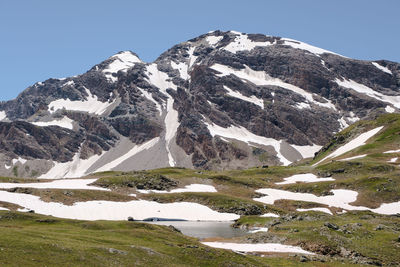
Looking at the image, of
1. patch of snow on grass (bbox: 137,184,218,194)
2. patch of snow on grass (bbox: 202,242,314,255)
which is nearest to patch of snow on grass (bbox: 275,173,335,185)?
patch of snow on grass (bbox: 137,184,218,194)

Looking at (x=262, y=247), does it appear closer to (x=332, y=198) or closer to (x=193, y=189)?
(x=332, y=198)

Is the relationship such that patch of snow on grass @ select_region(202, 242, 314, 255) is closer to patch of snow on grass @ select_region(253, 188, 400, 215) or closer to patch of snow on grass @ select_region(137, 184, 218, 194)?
patch of snow on grass @ select_region(253, 188, 400, 215)

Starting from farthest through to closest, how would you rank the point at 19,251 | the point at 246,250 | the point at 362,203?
the point at 362,203, the point at 246,250, the point at 19,251

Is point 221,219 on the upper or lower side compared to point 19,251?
lower

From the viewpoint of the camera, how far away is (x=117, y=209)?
4284 inches

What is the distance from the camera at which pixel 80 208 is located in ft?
344

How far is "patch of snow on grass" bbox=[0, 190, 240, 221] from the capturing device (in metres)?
101

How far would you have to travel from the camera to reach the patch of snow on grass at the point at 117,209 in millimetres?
100688

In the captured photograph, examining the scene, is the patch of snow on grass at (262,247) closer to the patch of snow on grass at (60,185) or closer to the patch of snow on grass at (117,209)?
the patch of snow on grass at (117,209)

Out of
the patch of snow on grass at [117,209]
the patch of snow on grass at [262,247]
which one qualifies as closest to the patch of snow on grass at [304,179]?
→ the patch of snow on grass at [117,209]

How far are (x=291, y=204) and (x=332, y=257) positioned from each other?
258ft

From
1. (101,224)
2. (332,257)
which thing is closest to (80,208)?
(101,224)

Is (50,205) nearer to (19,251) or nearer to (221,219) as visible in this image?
(221,219)

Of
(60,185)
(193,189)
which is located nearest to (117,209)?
(60,185)
